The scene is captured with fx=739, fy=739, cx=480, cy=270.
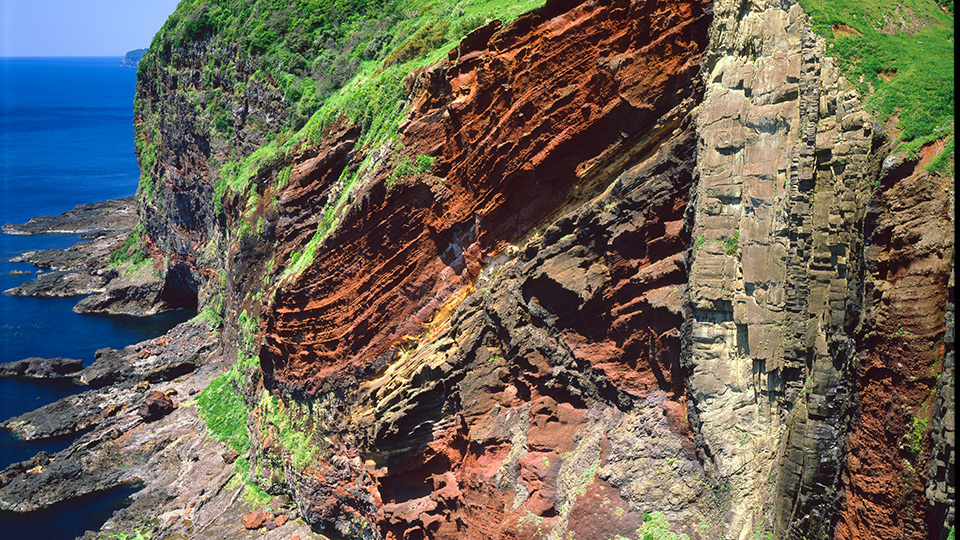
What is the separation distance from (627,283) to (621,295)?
0.40 m

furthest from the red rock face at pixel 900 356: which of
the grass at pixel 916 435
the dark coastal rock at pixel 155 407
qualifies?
the dark coastal rock at pixel 155 407

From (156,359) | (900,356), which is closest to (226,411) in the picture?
(156,359)

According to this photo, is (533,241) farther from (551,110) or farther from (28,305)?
(28,305)

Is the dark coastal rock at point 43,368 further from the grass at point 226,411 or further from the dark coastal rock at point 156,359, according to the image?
the grass at point 226,411

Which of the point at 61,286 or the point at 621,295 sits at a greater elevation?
the point at 61,286

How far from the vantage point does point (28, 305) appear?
214 feet

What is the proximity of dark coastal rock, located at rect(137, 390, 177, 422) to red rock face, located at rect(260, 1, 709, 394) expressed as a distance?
17916 millimetres

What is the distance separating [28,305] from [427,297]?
179 ft

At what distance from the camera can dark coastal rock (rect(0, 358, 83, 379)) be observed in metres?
51.5

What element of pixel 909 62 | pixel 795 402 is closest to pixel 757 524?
pixel 795 402

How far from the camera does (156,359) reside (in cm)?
4969

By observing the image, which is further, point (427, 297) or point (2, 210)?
point (2, 210)

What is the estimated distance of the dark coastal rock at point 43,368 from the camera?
2028 inches

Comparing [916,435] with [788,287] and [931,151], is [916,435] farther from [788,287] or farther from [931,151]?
[931,151]
